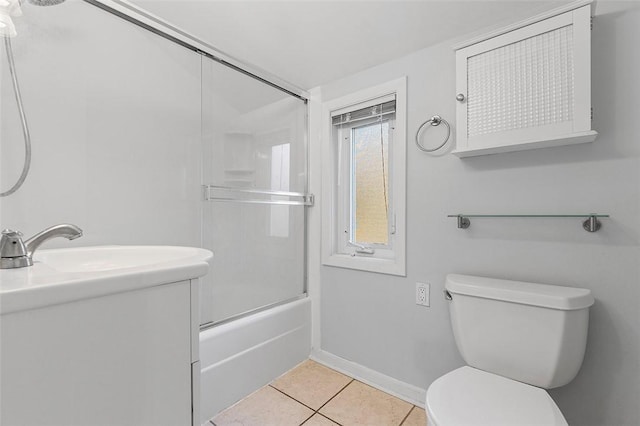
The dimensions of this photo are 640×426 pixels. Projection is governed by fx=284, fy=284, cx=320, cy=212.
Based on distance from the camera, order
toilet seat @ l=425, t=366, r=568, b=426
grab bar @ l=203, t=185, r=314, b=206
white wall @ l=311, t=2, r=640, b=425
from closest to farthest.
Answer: toilet seat @ l=425, t=366, r=568, b=426 → white wall @ l=311, t=2, r=640, b=425 → grab bar @ l=203, t=185, r=314, b=206

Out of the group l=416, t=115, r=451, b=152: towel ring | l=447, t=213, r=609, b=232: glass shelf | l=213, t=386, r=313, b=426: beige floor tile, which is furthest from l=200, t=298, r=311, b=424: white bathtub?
l=416, t=115, r=451, b=152: towel ring

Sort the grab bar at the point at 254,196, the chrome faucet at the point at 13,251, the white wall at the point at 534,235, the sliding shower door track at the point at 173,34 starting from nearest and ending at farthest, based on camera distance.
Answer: the chrome faucet at the point at 13,251, the white wall at the point at 534,235, the sliding shower door track at the point at 173,34, the grab bar at the point at 254,196

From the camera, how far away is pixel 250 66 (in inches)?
69.2

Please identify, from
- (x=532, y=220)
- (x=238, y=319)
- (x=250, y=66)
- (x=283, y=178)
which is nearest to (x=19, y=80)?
(x=250, y=66)

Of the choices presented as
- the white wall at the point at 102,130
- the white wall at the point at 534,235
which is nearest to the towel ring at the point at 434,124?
the white wall at the point at 534,235

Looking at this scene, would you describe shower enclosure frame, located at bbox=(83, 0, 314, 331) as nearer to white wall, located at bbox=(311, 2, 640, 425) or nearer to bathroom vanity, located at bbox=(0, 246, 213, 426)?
white wall, located at bbox=(311, 2, 640, 425)

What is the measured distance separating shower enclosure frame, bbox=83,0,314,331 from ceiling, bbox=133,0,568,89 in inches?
1.3

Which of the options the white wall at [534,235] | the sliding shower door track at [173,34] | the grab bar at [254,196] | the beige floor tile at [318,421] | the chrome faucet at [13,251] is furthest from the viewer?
the grab bar at [254,196]

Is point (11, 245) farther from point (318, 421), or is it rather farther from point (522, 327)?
point (522, 327)

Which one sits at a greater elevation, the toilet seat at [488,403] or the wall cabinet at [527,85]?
the wall cabinet at [527,85]

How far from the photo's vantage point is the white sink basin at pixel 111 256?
3.06 ft

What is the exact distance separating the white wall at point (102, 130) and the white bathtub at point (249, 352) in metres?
0.56

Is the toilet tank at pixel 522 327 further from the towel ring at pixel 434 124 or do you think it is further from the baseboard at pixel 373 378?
the towel ring at pixel 434 124

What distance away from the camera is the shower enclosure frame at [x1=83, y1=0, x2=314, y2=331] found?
1254mm
